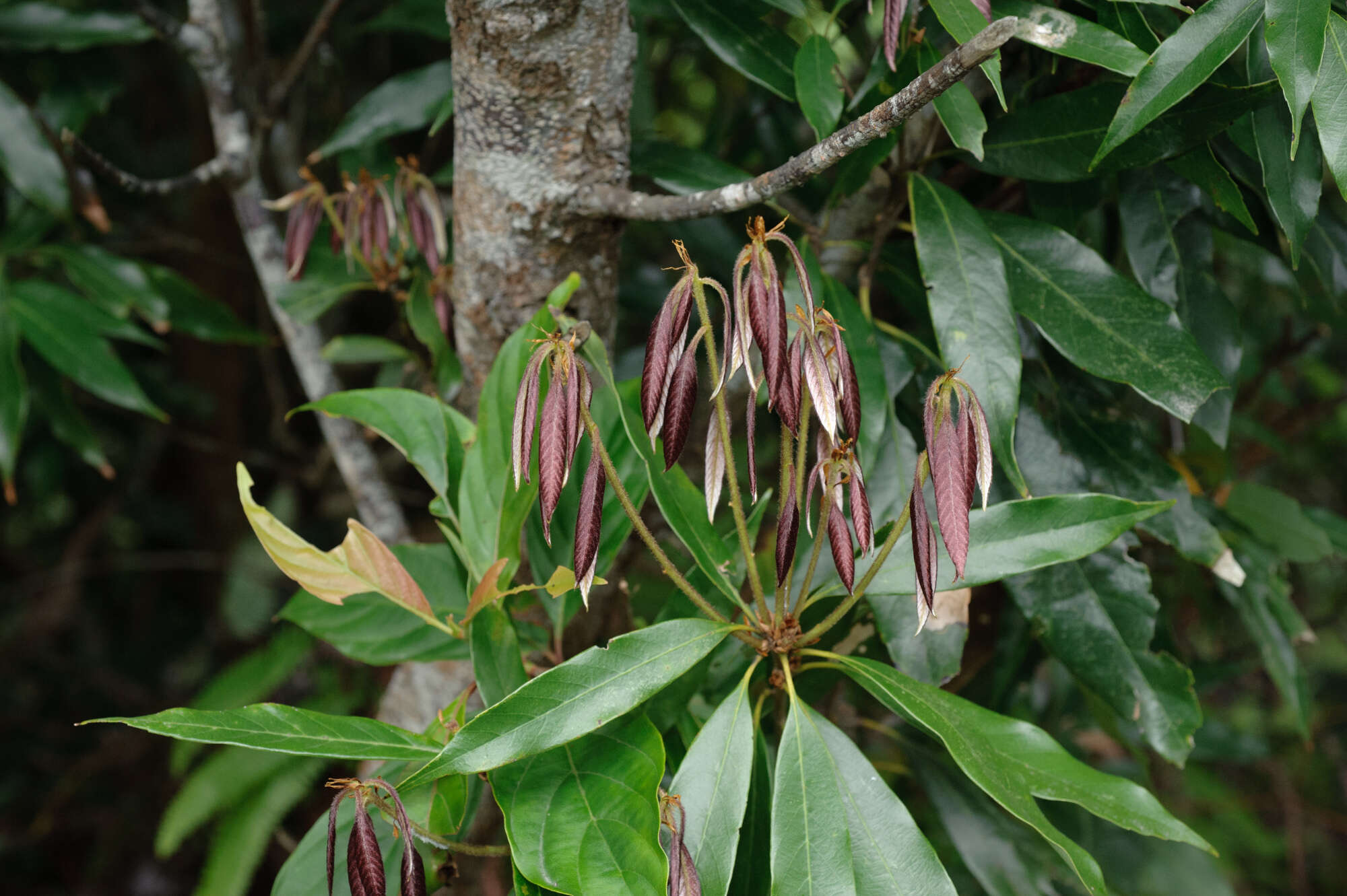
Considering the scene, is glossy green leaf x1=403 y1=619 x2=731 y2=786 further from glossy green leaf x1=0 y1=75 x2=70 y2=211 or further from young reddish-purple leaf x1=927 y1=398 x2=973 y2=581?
glossy green leaf x1=0 y1=75 x2=70 y2=211

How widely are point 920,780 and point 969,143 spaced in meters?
0.65

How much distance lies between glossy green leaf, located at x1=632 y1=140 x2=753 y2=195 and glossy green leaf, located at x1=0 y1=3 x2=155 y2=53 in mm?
631

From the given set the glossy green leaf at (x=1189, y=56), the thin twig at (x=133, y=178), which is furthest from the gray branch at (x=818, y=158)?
the thin twig at (x=133, y=178)

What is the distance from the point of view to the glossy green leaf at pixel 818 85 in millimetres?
647

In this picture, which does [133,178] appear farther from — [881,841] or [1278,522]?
[1278,522]

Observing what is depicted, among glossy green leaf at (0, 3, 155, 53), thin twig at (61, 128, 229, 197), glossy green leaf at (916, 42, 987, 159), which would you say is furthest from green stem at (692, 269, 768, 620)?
glossy green leaf at (0, 3, 155, 53)

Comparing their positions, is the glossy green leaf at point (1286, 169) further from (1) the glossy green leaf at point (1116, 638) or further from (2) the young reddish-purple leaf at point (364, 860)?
(2) the young reddish-purple leaf at point (364, 860)

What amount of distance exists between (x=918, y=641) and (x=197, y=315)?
1.04 metres

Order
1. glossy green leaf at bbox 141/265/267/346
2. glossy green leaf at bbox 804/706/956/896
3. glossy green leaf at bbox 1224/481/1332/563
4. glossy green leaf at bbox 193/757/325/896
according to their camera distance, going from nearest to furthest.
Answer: glossy green leaf at bbox 804/706/956/896
glossy green leaf at bbox 1224/481/1332/563
glossy green leaf at bbox 141/265/267/346
glossy green leaf at bbox 193/757/325/896

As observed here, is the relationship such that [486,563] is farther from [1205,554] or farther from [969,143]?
[1205,554]

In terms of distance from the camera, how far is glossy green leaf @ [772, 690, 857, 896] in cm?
50

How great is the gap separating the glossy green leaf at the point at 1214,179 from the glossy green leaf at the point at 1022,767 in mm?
408

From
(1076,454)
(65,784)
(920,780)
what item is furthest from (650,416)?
(65,784)

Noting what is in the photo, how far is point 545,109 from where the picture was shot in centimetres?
67
